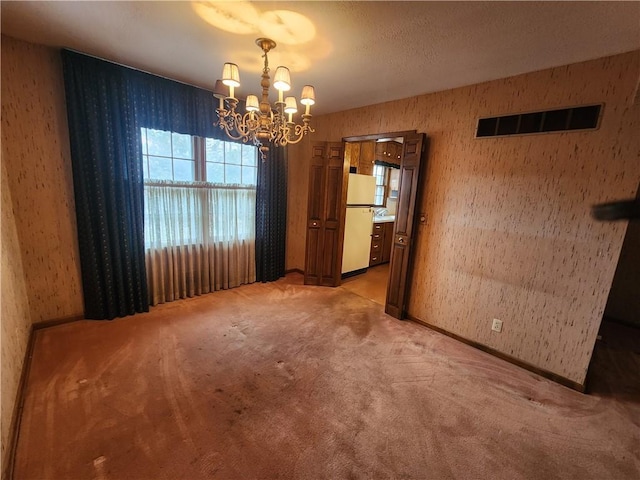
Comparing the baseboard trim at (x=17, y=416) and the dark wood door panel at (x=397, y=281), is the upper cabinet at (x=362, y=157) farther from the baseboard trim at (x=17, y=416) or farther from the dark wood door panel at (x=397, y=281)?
the baseboard trim at (x=17, y=416)

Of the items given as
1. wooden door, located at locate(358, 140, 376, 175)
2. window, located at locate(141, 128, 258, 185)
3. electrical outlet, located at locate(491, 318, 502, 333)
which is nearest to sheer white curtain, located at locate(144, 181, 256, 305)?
window, located at locate(141, 128, 258, 185)

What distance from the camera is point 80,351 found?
2.29 meters

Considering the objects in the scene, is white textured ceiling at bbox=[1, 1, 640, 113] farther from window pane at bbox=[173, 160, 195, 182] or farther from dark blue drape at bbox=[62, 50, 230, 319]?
window pane at bbox=[173, 160, 195, 182]

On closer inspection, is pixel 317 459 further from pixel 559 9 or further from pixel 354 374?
pixel 559 9

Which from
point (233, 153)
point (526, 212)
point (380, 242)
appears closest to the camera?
point (526, 212)

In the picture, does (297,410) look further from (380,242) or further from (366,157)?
(366,157)

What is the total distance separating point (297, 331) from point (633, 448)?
246 centimetres

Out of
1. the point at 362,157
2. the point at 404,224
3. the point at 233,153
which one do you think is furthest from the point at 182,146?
the point at 362,157

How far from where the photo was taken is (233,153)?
354 cm

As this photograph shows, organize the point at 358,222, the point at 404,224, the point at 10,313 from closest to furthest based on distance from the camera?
1. the point at 10,313
2. the point at 404,224
3. the point at 358,222

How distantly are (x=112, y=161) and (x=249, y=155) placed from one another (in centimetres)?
154

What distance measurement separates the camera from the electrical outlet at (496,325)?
256 cm

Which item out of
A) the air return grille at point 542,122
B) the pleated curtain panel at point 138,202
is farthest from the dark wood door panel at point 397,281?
the pleated curtain panel at point 138,202

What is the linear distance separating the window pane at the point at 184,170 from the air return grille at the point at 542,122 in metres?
3.08
